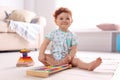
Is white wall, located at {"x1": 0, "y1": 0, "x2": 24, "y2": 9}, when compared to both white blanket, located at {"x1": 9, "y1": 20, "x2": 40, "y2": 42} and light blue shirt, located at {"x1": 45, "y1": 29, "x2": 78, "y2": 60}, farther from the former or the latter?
light blue shirt, located at {"x1": 45, "y1": 29, "x2": 78, "y2": 60}

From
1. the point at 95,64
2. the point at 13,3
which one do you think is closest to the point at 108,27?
the point at 13,3

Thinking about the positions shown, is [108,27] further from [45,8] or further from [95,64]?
[95,64]

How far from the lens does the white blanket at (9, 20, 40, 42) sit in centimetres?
288

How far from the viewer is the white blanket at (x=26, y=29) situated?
113 inches

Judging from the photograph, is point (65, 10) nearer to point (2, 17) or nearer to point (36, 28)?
point (36, 28)

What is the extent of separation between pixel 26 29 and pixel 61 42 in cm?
168

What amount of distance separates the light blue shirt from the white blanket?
1.55 metres

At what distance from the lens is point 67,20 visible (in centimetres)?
139

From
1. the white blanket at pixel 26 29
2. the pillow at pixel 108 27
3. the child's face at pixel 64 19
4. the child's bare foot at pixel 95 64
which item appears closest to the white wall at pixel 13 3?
the white blanket at pixel 26 29

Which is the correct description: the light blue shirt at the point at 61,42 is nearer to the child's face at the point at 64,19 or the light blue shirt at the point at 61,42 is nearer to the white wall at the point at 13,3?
the child's face at the point at 64,19

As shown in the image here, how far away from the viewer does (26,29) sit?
2998 mm

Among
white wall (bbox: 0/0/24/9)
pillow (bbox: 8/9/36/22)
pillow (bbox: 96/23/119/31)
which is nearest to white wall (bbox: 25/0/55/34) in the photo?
white wall (bbox: 0/0/24/9)

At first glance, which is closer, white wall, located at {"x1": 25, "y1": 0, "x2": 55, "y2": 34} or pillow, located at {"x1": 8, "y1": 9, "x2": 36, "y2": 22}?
pillow, located at {"x1": 8, "y1": 9, "x2": 36, "y2": 22}

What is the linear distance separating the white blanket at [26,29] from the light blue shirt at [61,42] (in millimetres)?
1546
